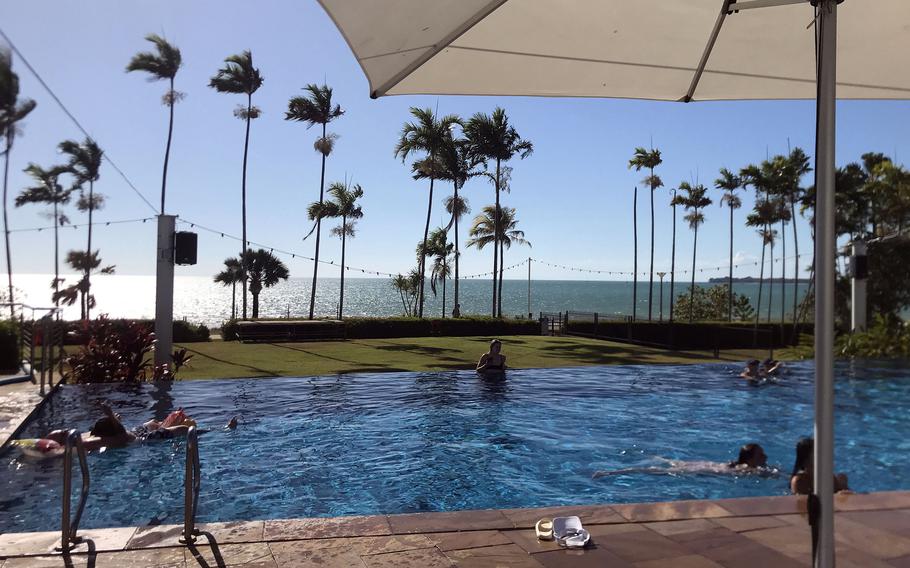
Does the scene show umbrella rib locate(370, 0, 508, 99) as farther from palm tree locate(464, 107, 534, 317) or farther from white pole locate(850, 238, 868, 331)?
palm tree locate(464, 107, 534, 317)

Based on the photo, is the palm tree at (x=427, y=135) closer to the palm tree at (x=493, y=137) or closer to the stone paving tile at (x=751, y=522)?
the palm tree at (x=493, y=137)

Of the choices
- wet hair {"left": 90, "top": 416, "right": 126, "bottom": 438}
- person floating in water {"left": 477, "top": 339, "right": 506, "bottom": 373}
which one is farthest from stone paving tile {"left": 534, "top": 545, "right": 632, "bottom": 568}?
person floating in water {"left": 477, "top": 339, "right": 506, "bottom": 373}

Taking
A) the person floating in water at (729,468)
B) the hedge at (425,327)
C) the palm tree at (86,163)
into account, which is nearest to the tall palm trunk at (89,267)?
the palm tree at (86,163)

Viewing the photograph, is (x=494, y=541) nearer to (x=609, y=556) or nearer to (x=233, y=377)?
(x=609, y=556)

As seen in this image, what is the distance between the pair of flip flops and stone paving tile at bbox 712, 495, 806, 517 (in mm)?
1238

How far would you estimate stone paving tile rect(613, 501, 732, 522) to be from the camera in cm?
459

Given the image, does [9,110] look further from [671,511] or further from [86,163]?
[671,511]

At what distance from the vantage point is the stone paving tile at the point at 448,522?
4379 millimetres

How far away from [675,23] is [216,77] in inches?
1500

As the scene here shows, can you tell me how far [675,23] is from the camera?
3.34 meters

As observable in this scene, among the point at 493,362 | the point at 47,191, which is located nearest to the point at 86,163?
the point at 47,191

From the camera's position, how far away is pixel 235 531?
14.3ft

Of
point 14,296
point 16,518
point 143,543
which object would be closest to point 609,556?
point 143,543

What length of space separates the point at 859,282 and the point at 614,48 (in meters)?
16.6
